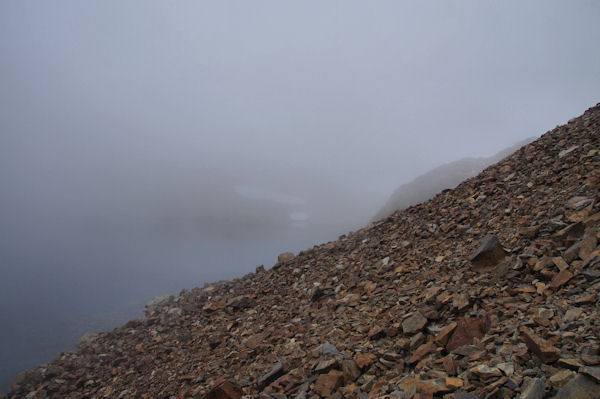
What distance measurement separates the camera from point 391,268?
8625 millimetres

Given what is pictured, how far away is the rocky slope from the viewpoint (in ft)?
12.0

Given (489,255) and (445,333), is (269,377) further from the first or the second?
(489,255)

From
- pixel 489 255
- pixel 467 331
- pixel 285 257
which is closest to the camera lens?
pixel 467 331

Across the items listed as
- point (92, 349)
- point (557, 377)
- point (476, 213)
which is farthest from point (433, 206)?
point (92, 349)

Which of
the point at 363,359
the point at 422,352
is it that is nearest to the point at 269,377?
the point at 363,359

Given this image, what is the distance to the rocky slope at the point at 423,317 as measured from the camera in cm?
364

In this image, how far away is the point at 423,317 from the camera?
5586mm

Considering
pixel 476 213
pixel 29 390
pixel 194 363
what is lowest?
pixel 29 390

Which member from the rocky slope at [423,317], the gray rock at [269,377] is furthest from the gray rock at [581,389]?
the gray rock at [269,377]

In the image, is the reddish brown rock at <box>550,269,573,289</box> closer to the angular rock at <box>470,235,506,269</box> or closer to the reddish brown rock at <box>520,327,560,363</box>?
the angular rock at <box>470,235,506,269</box>

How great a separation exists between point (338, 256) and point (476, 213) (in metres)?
5.61

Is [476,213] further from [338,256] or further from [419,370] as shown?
[419,370]

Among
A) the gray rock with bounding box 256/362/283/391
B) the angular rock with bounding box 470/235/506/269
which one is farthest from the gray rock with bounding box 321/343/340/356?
the angular rock with bounding box 470/235/506/269

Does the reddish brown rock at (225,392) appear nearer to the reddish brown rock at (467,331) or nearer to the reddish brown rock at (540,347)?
the reddish brown rock at (467,331)
